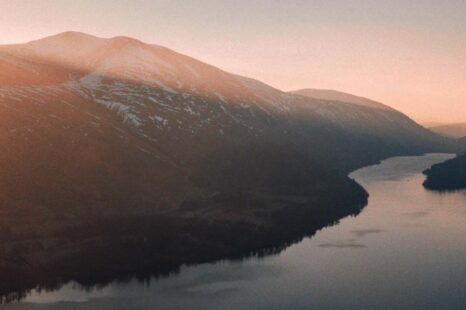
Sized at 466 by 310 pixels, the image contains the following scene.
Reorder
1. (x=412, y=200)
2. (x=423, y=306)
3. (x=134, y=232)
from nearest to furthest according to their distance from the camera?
(x=423, y=306)
(x=134, y=232)
(x=412, y=200)

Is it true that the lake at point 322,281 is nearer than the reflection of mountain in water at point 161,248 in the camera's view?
Yes

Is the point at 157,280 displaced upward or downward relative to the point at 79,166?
downward

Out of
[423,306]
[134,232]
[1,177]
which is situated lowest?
[423,306]

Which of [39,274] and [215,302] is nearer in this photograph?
[215,302]

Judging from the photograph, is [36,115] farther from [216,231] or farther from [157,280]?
[157,280]

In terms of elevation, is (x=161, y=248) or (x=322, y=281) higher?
(x=161, y=248)

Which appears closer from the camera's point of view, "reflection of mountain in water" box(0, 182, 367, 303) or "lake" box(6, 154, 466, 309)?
"lake" box(6, 154, 466, 309)

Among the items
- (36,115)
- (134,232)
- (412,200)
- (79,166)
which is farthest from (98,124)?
(412,200)

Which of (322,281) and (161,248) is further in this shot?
(161,248)
